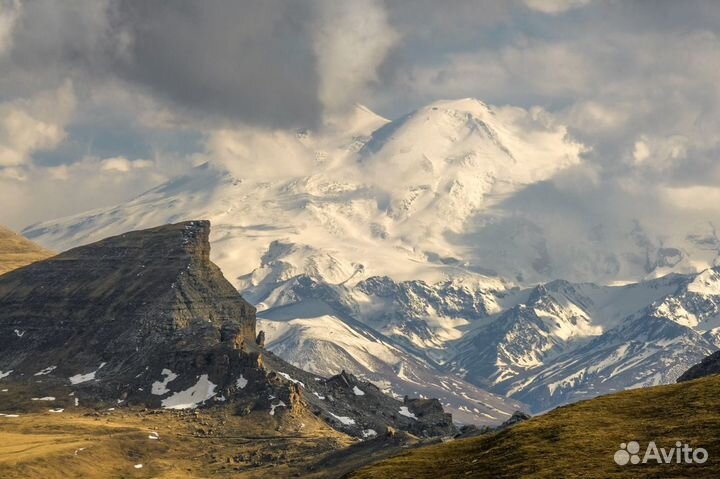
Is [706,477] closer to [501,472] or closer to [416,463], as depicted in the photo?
[501,472]

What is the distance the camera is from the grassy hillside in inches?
5901

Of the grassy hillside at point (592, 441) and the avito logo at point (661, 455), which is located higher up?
the grassy hillside at point (592, 441)

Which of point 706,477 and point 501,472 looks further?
point 501,472

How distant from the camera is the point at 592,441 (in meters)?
165

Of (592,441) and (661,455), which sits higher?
(592,441)

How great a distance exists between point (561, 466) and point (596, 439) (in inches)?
506

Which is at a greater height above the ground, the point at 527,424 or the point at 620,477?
the point at 527,424

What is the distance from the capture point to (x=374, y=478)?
182625 mm

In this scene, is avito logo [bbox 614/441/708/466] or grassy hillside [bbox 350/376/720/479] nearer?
avito logo [bbox 614/441/708/466]

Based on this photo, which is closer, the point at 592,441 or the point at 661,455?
the point at 661,455

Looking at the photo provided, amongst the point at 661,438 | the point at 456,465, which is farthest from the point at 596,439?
the point at 456,465

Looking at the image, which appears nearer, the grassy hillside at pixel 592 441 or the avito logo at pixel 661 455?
the avito logo at pixel 661 455

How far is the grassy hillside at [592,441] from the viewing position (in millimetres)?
149875

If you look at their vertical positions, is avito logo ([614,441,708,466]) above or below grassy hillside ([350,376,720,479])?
below
